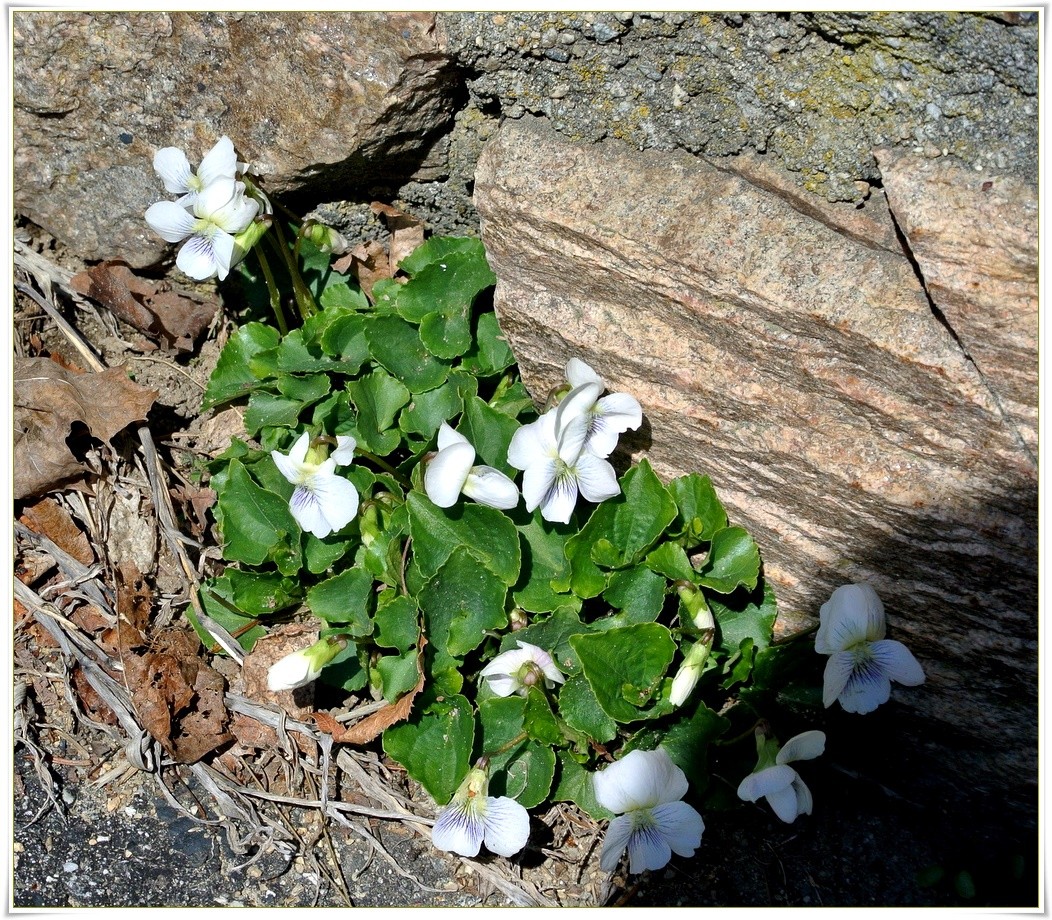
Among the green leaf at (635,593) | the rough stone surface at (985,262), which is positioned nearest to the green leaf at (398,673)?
the green leaf at (635,593)

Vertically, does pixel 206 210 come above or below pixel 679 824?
above

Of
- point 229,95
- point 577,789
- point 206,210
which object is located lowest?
point 577,789

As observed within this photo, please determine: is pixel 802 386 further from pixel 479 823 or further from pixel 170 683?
pixel 170 683

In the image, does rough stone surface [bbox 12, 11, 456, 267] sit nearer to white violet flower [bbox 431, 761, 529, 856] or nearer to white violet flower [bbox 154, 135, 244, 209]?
white violet flower [bbox 154, 135, 244, 209]

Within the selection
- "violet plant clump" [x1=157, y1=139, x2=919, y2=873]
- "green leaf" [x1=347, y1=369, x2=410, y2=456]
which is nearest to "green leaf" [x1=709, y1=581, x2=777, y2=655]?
"violet plant clump" [x1=157, y1=139, x2=919, y2=873]

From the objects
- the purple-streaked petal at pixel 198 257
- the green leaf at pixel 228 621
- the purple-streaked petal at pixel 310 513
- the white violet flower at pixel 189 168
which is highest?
the white violet flower at pixel 189 168

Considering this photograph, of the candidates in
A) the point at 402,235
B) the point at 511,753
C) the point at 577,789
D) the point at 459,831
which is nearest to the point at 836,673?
the point at 577,789

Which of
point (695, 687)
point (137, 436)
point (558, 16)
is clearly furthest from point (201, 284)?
point (695, 687)

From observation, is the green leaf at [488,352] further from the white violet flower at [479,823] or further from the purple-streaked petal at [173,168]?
the white violet flower at [479,823]
